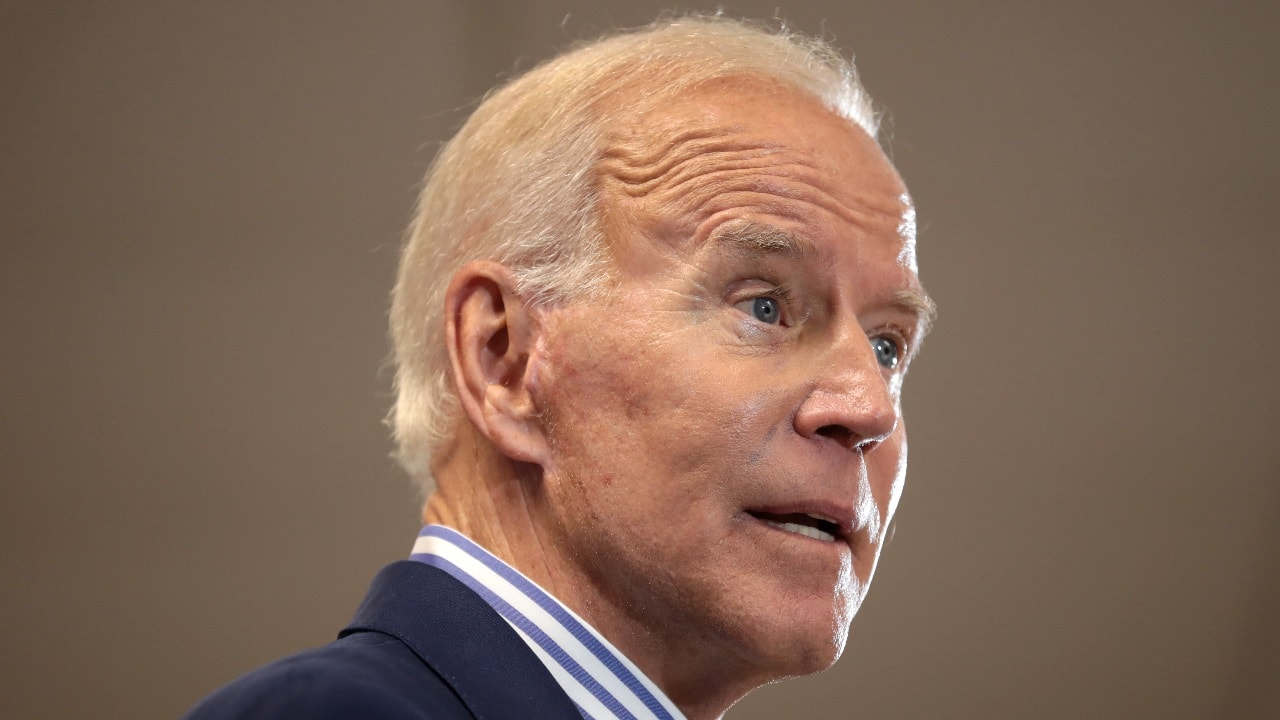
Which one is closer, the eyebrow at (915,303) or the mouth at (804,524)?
the mouth at (804,524)

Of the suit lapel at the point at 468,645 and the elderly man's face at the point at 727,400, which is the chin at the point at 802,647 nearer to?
the elderly man's face at the point at 727,400

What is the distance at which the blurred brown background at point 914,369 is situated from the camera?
239 cm

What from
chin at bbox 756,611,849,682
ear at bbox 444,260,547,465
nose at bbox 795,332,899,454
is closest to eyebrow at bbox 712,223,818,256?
nose at bbox 795,332,899,454

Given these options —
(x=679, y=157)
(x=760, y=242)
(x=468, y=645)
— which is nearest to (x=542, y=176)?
(x=679, y=157)

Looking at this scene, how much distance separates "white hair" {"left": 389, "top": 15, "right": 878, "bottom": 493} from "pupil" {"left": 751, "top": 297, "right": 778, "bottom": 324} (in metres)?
0.18

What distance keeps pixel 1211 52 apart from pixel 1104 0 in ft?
0.78

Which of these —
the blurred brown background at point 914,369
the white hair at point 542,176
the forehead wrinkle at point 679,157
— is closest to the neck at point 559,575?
the white hair at point 542,176

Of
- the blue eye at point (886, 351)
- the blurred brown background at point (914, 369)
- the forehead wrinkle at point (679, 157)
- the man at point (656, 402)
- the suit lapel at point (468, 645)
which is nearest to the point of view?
the suit lapel at point (468, 645)

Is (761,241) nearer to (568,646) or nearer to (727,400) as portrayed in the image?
(727,400)

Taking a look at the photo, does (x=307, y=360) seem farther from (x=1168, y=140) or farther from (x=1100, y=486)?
(x=1168, y=140)

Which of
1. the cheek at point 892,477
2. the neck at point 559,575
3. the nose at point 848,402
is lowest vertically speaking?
the neck at point 559,575

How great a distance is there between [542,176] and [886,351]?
48 cm

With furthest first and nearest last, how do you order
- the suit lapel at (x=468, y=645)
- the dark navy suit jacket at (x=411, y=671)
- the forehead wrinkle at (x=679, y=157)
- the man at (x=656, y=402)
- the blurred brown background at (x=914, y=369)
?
the blurred brown background at (x=914, y=369), the forehead wrinkle at (x=679, y=157), the man at (x=656, y=402), the suit lapel at (x=468, y=645), the dark navy suit jacket at (x=411, y=671)

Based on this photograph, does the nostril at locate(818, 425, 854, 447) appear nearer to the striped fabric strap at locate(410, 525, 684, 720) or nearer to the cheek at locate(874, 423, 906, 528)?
the cheek at locate(874, 423, 906, 528)
